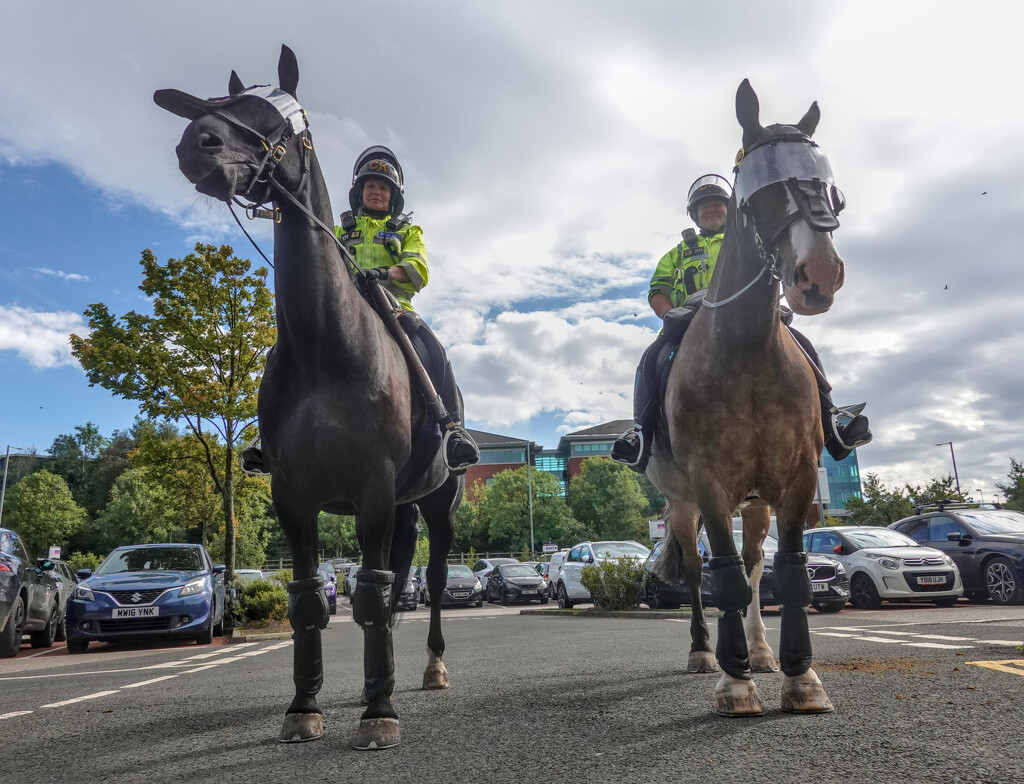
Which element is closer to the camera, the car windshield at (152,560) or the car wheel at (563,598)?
the car windshield at (152,560)

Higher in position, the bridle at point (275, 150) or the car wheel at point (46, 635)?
the bridle at point (275, 150)

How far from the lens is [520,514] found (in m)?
75.6

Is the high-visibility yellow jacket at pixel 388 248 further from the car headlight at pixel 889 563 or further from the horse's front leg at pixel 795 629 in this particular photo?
the car headlight at pixel 889 563

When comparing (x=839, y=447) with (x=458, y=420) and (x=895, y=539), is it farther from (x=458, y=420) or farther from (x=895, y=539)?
(x=895, y=539)

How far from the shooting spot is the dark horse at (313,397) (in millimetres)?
3957

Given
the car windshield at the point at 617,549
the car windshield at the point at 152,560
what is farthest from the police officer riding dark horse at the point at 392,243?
the car windshield at the point at 617,549

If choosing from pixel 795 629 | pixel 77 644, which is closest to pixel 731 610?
pixel 795 629

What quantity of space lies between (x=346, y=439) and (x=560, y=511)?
73.0 metres

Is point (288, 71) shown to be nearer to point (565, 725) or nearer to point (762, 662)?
point (565, 725)

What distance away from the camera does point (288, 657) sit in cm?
941

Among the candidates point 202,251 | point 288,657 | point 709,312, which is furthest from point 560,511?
point 709,312

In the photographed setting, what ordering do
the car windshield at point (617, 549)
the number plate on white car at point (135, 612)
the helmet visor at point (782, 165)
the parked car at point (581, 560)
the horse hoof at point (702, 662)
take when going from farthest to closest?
1. the parked car at point (581, 560)
2. the car windshield at point (617, 549)
3. the number plate on white car at point (135, 612)
4. the horse hoof at point (702, 662)
5. the helmet visor at point (782, 165)

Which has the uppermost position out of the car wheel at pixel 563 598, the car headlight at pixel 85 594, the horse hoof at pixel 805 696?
the car headlight at pixel 85 594

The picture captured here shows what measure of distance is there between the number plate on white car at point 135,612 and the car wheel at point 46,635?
7.86 ft
